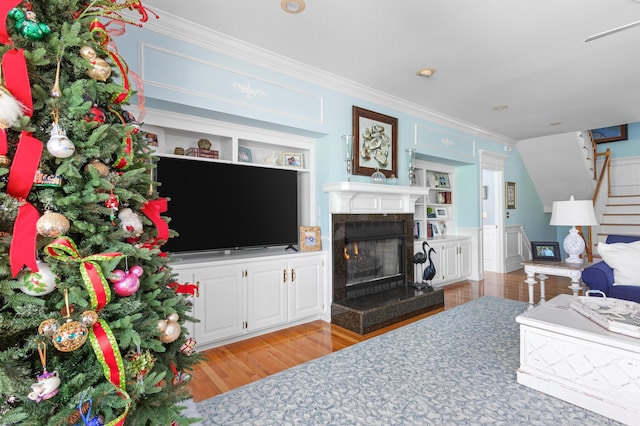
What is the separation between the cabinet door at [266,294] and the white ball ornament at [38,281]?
7.02 feet

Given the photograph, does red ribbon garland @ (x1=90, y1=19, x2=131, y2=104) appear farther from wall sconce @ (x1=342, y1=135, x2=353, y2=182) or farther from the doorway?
the doorway

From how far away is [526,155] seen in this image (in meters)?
6.32

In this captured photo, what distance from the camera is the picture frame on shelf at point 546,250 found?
359 cm

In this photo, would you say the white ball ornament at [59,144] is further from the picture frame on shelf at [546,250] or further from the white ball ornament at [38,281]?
the picture frame on shelf at [546,250]

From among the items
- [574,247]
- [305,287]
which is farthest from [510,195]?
[305,287]

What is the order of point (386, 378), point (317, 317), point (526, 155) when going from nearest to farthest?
point (386, 378)
point (317, 317)
point (526, 155)

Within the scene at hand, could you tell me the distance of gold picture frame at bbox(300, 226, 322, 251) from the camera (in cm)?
328

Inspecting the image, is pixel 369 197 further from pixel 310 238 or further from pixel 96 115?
pixel 96 115

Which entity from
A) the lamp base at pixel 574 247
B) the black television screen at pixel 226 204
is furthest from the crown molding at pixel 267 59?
the lamp base at pixel 574 247

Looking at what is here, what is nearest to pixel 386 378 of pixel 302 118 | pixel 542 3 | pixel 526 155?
pixel 302 118

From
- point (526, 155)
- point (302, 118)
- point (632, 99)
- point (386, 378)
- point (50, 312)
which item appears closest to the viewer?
point (50, 312)

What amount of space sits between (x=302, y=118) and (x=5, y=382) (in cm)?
279

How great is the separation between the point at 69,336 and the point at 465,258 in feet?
17.5

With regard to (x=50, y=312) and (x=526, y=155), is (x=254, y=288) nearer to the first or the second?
(x=50, y=312)
